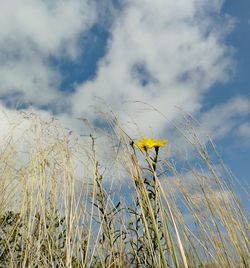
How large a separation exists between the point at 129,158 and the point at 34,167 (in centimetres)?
78

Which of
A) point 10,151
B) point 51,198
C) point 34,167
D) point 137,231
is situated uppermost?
point 10,151

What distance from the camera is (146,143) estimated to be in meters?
1.26

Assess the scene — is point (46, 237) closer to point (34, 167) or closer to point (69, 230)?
point (69, 230)

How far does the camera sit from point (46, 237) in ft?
4.98

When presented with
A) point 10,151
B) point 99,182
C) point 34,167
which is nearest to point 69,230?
point 99,182

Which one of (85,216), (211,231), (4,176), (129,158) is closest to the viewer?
(129,158)

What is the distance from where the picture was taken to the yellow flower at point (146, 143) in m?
1.22

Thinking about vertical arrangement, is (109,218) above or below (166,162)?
below

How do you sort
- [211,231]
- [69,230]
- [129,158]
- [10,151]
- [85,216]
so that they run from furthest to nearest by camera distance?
1. [10,151]
2. [85,216]
3. [211,231]
4. [69,230]
5. [129,158]

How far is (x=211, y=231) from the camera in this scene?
147 centimetres

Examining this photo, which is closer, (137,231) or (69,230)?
(69,230)

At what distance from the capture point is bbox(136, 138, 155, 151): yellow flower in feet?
4.01

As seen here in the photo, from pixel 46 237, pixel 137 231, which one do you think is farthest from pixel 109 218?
pixel 46 237

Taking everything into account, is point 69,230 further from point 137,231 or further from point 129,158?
point 129,158
